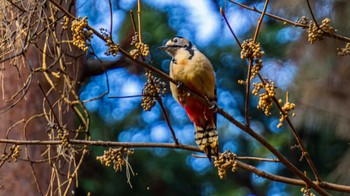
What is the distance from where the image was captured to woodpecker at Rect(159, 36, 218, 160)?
3.06 metres

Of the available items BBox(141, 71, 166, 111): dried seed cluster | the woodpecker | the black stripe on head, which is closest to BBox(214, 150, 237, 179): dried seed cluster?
BBox(141, 71, 166, 111): dried seed cluster

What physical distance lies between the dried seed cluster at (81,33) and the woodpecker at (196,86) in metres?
0.93

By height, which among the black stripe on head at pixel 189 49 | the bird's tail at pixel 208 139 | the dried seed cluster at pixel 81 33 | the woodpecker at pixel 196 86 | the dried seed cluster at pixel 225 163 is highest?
the black stripe on head at pixel 189 49

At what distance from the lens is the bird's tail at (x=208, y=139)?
2.86 m

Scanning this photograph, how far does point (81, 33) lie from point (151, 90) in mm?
308

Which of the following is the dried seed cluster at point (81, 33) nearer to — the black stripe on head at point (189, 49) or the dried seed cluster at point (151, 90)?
the dried seed cluster at point (151, 90)

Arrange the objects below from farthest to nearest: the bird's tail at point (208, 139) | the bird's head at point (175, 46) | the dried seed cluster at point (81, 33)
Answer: the bird's head at point (175, 46) < the bird's tail at point (208, 139) < the dried seed cluster at point (81, 33)

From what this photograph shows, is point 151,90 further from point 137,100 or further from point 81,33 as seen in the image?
point 137,100

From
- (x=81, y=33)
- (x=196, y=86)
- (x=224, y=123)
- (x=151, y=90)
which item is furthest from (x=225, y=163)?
(x=224, y=123)

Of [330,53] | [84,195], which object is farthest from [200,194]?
[330,53]

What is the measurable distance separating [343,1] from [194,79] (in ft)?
4.49

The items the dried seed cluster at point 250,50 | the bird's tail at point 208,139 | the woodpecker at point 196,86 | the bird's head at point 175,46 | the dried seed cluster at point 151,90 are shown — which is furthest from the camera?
the bird's head at point 175,46

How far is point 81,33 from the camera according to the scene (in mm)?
2115

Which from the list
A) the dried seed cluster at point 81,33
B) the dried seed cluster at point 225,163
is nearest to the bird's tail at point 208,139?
the dried seed cluster at point 225,163
